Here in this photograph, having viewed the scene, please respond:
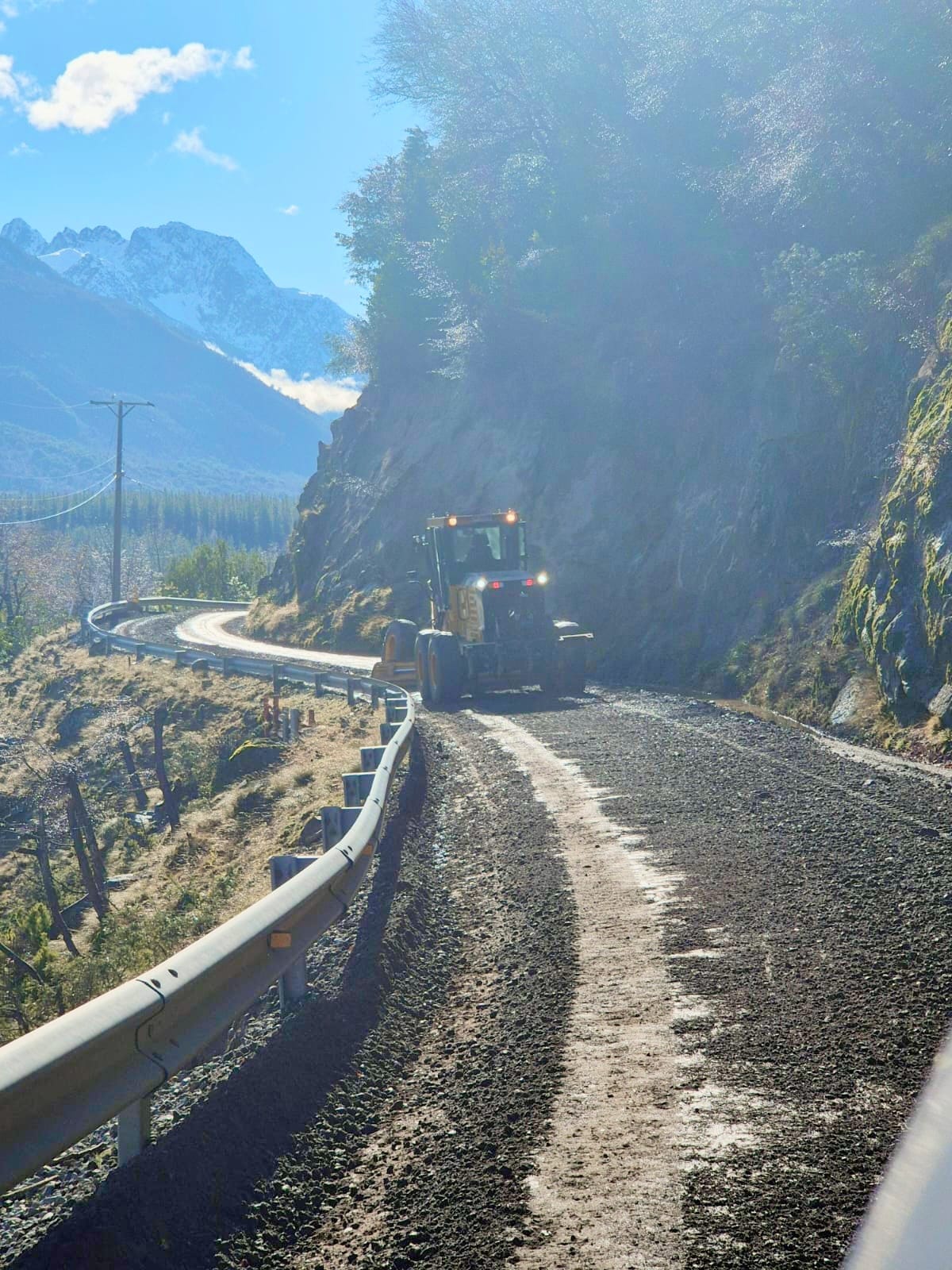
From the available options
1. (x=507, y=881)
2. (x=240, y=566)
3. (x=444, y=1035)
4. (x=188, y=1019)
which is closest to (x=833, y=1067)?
(x=444, y=1035)

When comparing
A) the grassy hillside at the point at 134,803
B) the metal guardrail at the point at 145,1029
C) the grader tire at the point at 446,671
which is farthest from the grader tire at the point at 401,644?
the metal guardrail at the point at 145,1029

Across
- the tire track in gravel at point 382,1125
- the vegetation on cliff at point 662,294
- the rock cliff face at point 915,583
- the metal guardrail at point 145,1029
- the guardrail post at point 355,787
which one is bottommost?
the tire track in gravel at point 382,1125

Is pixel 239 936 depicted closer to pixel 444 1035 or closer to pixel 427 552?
pixel 444 1035

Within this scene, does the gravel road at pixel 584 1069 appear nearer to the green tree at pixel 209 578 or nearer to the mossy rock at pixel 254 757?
the mossy rock at pixel 254 757

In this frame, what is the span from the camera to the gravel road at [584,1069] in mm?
3512

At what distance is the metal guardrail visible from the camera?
3289 mm

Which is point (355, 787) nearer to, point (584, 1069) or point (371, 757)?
point (371, 757)

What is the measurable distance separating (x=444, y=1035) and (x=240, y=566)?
125 meters

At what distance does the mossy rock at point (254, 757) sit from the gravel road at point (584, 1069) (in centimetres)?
1109

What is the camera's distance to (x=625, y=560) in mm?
29641

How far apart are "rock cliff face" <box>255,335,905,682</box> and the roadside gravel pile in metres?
11.6

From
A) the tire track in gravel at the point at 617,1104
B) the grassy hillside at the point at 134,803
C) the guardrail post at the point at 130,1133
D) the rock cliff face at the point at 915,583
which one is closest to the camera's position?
the tire track in gravel at the point at 617,1104

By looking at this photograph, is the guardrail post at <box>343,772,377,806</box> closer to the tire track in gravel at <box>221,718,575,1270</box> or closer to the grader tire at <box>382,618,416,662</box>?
the tire track in gravel at <box>221,718,575,1270</box>

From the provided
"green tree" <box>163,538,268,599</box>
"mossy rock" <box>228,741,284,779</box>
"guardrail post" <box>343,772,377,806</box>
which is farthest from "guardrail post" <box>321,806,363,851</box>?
"green tree" <box>163,538,268,599</box>
